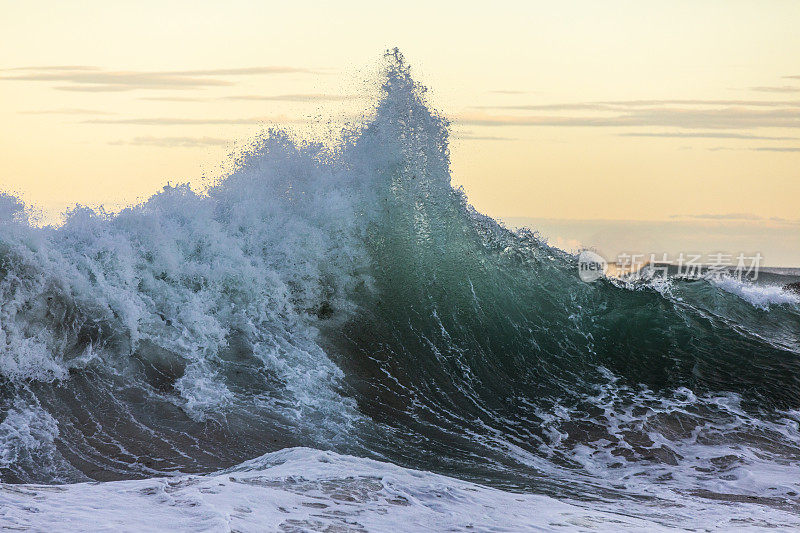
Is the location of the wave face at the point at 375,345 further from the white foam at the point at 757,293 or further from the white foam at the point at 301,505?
the white foam at the point at 301,505

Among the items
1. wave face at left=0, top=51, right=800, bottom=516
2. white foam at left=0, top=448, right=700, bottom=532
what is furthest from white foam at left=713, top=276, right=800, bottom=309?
white foam at left=0, top=448, right=700, bottom=532

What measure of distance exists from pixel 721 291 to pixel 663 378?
508 centimetres

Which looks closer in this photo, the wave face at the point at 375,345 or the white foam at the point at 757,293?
the wave face at the point at 375,345

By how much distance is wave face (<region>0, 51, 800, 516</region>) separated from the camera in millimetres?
8602

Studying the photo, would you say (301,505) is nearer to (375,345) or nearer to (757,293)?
(375,345)

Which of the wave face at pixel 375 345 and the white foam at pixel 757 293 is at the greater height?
the white foam at pixel 757 293

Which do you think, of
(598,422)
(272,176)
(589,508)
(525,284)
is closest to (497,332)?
(525,284)

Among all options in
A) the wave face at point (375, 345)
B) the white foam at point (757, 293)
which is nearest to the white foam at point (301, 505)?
the wave face at point (375, 345)

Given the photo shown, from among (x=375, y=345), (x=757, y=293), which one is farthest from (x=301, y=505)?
(x=757, y=293)

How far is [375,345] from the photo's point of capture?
449 inches

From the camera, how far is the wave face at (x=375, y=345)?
8.60 m

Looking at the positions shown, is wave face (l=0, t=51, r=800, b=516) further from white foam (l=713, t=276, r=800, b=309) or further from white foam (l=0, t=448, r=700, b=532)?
white foam (l=0, t=448, r=700, b=532)

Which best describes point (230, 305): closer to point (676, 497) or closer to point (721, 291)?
point (676, 497)

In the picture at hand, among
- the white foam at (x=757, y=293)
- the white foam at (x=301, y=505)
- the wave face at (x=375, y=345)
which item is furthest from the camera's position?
the white foam at (x=757, y=293)
